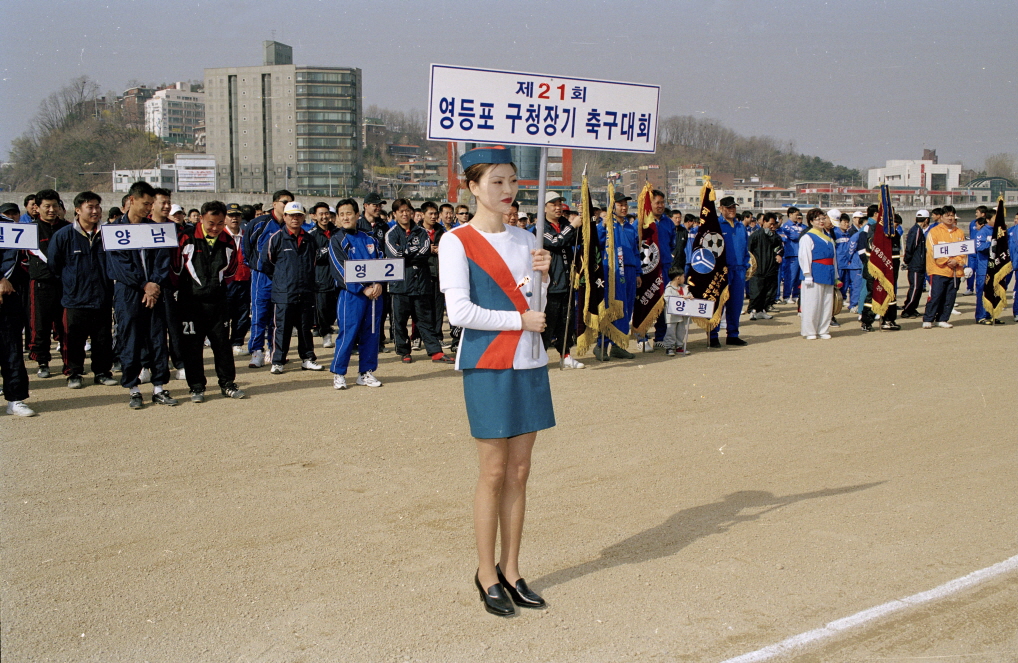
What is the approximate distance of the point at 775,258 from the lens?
17500mm

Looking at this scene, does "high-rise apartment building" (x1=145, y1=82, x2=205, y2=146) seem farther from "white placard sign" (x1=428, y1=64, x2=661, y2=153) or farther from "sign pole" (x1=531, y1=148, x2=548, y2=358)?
"sign pole" (x1=531, y1=148, x2=548, y2=358)

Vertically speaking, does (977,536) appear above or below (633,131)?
below

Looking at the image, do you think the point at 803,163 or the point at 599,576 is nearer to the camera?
the point at 599,576

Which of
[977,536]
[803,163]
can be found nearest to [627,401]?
[977,536]

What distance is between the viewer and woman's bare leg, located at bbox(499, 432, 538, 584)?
408cm

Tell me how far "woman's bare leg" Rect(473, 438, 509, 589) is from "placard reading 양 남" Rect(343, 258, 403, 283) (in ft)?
19.4

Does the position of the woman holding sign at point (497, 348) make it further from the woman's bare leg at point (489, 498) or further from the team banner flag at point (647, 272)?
the team banner flag at point (647, 272)

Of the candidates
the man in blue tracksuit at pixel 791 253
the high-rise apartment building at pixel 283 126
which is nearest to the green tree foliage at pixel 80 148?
the high-rise apartment building at pixel 283 126

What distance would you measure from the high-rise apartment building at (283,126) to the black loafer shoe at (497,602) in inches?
3828

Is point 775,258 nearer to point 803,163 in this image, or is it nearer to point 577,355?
point 577,355

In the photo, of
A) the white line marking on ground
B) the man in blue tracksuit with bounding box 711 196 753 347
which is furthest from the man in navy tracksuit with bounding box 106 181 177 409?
the man in blue tracksuit with bounding box 711 196 753 347

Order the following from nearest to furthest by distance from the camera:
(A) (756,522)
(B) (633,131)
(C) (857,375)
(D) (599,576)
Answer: (D) (599,576) → (B) (633,131) → (A) (756,522) → (C) (857,375)

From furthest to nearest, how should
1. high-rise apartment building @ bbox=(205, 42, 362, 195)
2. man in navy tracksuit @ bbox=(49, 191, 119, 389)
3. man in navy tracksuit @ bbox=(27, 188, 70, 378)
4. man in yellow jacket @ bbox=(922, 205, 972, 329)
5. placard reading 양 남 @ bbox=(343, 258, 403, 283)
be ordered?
1. high-rise apartment building @ bbox=(205, 42, 362, 195)
2. man in yellow jacket @ bbox=(922, 205, 972, 329)
3. man in navy tracksuit @ bbox=(27, 188, 70, 378)
4. placard reading 양 남 @ bbox=(343, 258, 403, 283)
5. man in navy tracksuit @ bbox=(49, 191, 119, 389)

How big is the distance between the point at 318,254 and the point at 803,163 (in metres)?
84.8
